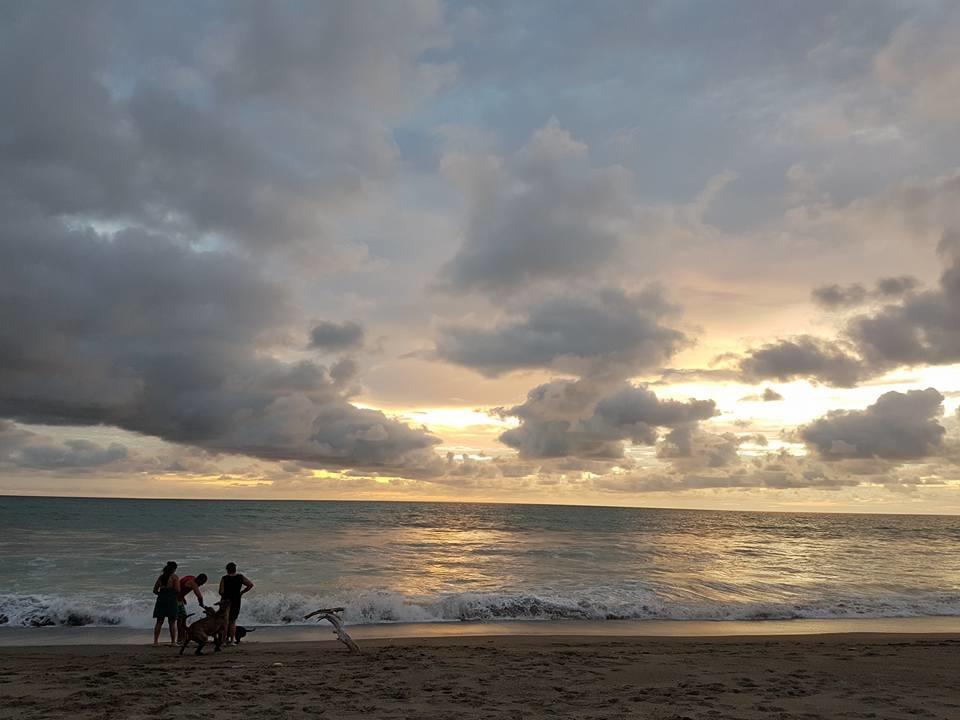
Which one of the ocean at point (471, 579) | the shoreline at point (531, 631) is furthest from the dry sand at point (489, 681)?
the ocean at point (471, 579)

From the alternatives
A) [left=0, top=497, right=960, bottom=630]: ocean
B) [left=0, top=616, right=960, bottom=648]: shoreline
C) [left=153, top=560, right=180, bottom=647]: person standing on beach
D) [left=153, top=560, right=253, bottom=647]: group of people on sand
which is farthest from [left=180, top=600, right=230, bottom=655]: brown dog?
[left=0, top=497, right=960, bottom=630]: ocean

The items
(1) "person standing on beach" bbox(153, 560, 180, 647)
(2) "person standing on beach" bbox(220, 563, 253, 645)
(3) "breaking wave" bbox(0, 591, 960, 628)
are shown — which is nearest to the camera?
(2) "person standing on beach" bbox(220, 563, 253, 645)

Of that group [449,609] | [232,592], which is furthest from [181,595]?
[449,609]

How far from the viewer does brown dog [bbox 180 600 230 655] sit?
547 inches

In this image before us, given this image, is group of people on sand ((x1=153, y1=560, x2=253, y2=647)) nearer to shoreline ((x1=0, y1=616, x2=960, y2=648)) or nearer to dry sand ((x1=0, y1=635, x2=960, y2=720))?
dry sand ((x1=0, y1=635, x2=960, y2=720))

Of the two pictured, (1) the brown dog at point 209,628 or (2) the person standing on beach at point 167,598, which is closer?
(1) the brown dog at point 209,628

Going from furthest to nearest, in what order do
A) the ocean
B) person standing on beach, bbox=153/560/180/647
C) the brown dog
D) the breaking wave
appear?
the ocean < the breaking wave < person standing on beach, bbox=153/560/180/647 < the brown dog

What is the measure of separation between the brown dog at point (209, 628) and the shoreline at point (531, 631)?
195 cm

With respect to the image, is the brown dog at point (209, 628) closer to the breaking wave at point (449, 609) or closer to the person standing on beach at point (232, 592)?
the person standing on beach at point (232, 592)

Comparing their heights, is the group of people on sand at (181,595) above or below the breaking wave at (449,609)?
above

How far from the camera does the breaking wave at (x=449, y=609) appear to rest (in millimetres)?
19766

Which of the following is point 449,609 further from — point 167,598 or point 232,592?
point 167,598

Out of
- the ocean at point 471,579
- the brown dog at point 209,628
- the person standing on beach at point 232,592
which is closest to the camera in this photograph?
the brown dog at point 209,628

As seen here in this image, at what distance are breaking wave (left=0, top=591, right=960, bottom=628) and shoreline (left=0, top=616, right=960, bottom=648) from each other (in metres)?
0.77
